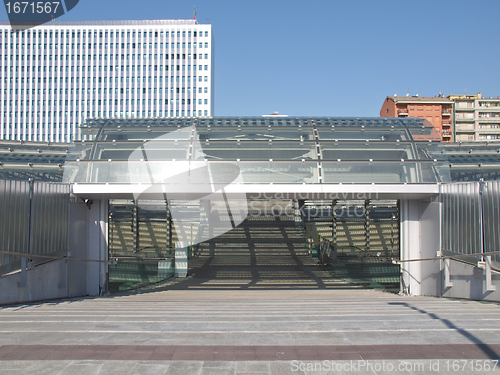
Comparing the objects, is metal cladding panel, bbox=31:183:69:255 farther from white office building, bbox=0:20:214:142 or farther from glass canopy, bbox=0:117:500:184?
white office building, bbox=0:20:214:142

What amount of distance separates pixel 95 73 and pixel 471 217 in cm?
8977

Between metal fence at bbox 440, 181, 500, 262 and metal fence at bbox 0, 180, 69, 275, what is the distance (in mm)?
9687

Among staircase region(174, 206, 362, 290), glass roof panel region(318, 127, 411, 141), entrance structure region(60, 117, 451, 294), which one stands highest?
glass roof panel region(318, 127, 411, 141)

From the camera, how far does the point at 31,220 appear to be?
845 centimetres

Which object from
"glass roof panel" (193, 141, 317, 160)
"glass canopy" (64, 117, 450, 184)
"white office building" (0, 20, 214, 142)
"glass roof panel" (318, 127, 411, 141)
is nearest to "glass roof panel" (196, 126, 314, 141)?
"glass canopy" (64, 117, 450, 184)

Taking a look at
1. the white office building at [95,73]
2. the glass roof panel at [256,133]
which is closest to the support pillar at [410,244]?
the glass roof panel at [256,133]

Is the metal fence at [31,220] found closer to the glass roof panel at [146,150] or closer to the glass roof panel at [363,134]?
the glass roof panel at [146,150]

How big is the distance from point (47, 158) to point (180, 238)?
9285 millimetres

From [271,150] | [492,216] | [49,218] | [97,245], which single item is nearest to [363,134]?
[271,150]

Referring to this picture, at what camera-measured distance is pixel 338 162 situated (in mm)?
10930

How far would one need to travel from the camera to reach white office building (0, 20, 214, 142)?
84562 millimetres

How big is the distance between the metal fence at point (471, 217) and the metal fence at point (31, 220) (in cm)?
969

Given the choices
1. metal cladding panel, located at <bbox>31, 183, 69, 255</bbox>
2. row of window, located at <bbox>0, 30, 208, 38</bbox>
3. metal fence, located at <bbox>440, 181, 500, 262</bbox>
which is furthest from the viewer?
row of window, located at <bbox>0, 30, 208, 38</bbox>

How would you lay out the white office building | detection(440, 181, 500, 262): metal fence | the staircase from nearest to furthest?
1. detection(440, 181, 500, 262): metal fence
2. the staircase
3. the white office building
